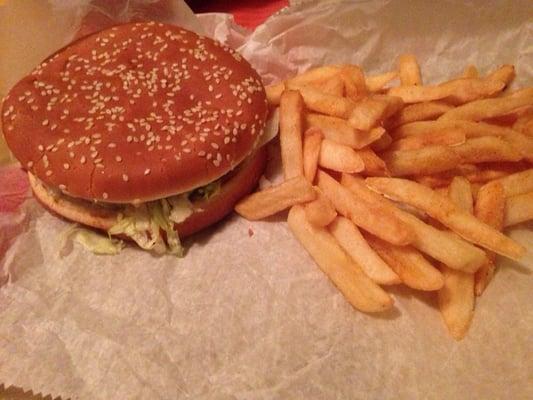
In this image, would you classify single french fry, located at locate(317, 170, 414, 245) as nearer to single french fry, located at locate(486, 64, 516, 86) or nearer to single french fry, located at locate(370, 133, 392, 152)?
single french fry, located at locate(370, 133, 392, 152)

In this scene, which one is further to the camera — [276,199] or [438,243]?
[276,199]

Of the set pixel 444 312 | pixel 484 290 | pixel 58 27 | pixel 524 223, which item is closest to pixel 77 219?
pixel 58 27

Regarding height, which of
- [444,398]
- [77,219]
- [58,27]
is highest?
[58,27]

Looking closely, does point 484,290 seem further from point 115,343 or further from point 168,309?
point 115,343

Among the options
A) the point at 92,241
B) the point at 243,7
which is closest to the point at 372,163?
the point at 92,241

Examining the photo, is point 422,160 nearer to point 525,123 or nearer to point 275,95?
point 525,123

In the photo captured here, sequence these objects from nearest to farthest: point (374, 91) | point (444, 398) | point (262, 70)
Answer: point (444, 398) < point (374, 91) < point (262, 70)
